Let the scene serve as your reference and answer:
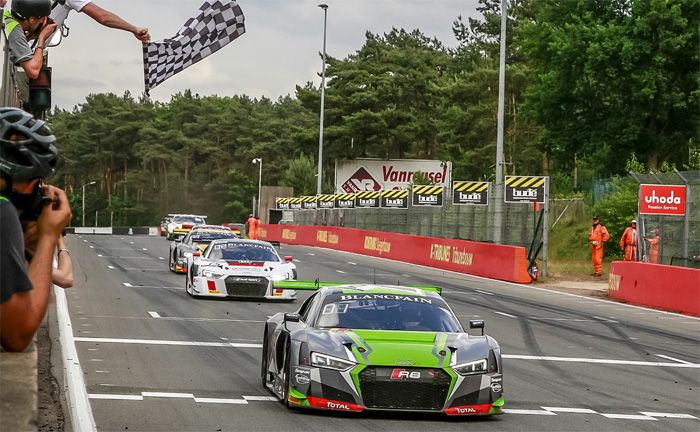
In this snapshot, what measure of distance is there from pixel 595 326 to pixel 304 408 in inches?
492

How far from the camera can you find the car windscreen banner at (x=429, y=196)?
2159 inches

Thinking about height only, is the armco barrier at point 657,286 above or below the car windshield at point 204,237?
below

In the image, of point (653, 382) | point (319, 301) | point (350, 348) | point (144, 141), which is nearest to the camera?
point (350, 348)

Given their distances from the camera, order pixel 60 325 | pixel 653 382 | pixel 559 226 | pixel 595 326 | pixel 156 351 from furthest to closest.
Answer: pixel 559 226 → pixel 595 326 → pixel 60 325 → pixel 156 351 → pixel 653 382

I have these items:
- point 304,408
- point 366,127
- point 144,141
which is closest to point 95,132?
point 144,141

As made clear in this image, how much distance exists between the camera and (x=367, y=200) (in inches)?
2566

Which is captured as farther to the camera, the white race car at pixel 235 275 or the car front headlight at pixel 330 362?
the white race car at pixel 235 275

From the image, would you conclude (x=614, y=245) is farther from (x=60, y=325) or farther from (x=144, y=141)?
(x=144, y=141)

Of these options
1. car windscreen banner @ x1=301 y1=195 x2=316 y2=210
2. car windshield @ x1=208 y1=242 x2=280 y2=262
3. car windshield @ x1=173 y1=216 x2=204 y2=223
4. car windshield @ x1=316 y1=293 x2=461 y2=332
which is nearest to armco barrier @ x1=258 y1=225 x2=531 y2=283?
car windshield @ x1=173 y1=216 x2=204 y2=223

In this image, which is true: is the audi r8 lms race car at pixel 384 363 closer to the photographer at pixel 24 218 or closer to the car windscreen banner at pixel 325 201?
the photographer at pixel 24 218

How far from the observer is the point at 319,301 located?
1227 cm

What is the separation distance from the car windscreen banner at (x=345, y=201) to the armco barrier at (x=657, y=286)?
38544 mm

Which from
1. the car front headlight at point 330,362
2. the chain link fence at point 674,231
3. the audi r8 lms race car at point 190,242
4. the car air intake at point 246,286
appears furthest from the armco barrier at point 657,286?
the car front headlight at point 330,362

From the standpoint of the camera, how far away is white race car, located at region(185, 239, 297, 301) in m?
24.8
